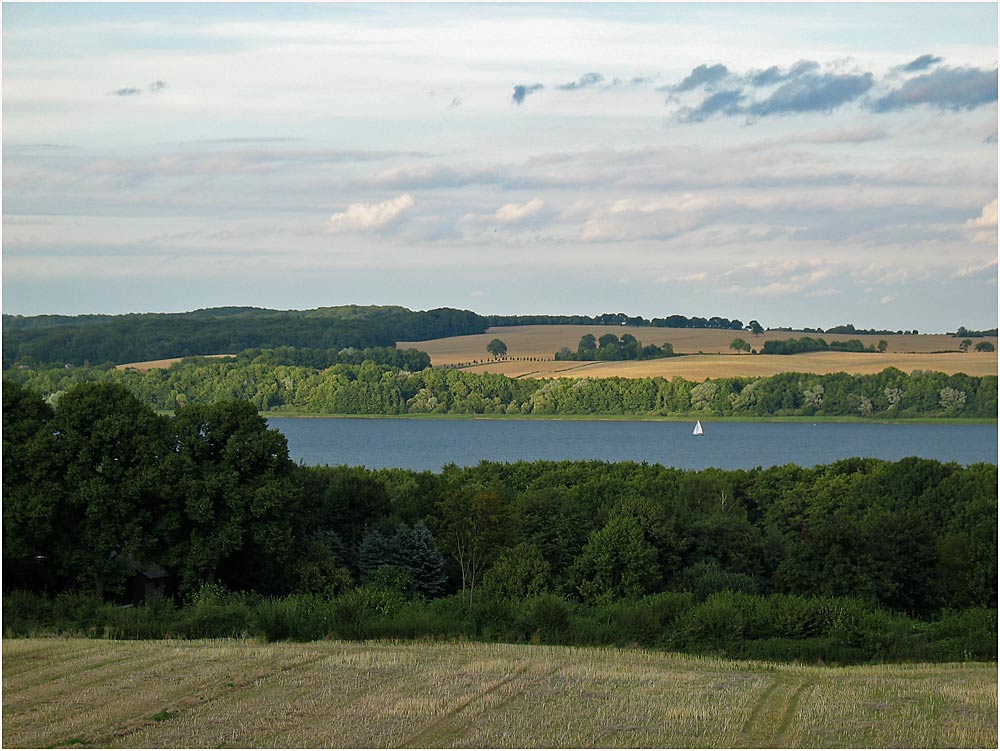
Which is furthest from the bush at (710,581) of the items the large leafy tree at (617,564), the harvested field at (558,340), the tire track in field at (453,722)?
the harvested field at (558,340)

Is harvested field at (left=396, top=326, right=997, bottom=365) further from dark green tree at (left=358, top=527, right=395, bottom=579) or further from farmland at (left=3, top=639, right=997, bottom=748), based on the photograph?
farmland at (left=3, top=639, right=997, bottom=748)

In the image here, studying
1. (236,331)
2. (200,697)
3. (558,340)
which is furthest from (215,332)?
(200,697)

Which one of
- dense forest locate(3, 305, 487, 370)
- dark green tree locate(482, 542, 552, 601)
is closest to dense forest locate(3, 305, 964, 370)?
dense forest locate(3, 305, 487, 370)

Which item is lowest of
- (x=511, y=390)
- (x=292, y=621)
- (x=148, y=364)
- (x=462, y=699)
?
(x=292, y=621)

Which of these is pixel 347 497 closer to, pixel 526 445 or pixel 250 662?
pixel 250 662

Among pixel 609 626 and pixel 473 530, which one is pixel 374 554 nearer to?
pixel 473 530

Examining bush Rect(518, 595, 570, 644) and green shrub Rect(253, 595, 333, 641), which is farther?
bush Rect(518, 595, 570, 644)
